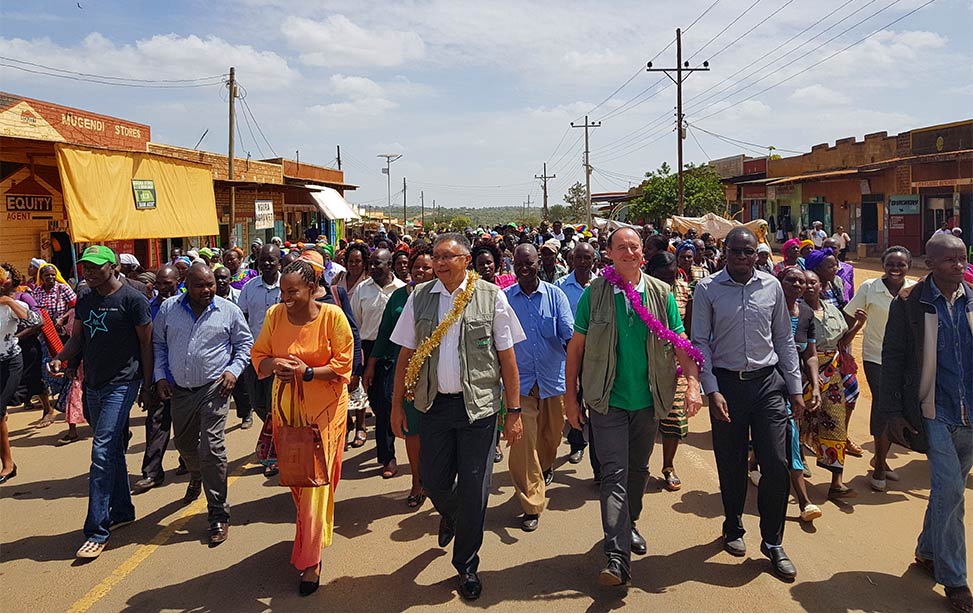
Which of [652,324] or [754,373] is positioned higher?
[652,324]

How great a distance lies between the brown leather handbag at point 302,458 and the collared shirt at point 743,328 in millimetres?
2278

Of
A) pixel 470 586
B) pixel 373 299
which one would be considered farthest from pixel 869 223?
pixel 470 586

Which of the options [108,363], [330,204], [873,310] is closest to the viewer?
[108,363]

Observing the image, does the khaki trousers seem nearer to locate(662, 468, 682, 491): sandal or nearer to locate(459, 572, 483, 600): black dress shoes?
locate(662, 468, 682, 491): sandal

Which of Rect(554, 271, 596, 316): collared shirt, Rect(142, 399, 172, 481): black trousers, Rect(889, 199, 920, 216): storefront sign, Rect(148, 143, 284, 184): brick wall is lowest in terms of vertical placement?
Rect(142, 399, 172, 481): black trousers

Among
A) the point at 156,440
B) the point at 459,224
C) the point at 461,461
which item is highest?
the point at 459,224

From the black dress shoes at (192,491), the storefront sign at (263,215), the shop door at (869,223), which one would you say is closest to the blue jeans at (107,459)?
the black dress shoes at (192,491)

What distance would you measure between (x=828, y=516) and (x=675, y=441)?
3.81 ft

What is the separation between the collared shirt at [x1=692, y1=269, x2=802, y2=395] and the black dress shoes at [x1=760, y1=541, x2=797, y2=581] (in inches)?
36.4

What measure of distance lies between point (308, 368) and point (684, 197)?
34.7 meters

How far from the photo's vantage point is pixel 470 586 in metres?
3.95

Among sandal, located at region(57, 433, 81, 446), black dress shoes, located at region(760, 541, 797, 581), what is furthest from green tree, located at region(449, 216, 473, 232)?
black dress shoes, located at region(760, 541, 797, 581)

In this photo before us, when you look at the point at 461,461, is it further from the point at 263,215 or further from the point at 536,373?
the point at 263,215

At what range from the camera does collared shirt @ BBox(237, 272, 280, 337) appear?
6.89m
